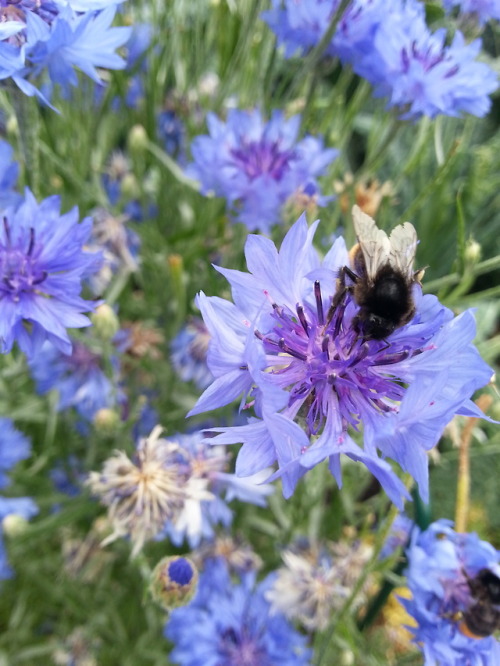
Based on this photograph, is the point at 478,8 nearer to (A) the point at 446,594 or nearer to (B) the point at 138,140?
(B) the point at 138,140

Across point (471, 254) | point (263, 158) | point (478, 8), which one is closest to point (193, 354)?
point (263, 158)

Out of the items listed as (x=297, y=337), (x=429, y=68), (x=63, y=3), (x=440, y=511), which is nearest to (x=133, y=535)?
(x=297, y=337)

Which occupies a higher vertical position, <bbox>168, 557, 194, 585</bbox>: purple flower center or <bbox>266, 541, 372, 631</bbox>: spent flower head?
<bbox>168, 557, 194, 585</bbox>: purple flower center

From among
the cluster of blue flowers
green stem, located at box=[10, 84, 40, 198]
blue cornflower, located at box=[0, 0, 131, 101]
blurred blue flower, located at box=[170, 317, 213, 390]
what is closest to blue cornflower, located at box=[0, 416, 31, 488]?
the cluster of blue flowers

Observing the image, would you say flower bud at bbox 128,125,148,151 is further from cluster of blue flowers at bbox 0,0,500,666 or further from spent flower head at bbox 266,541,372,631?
spent flower head at bbox 266,541,372,631

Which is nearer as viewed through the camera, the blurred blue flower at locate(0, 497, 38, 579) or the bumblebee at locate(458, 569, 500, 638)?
the bumblebee at locate(458, 569, 500, 638)

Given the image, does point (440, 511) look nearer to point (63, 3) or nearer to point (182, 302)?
point (182, 302)
